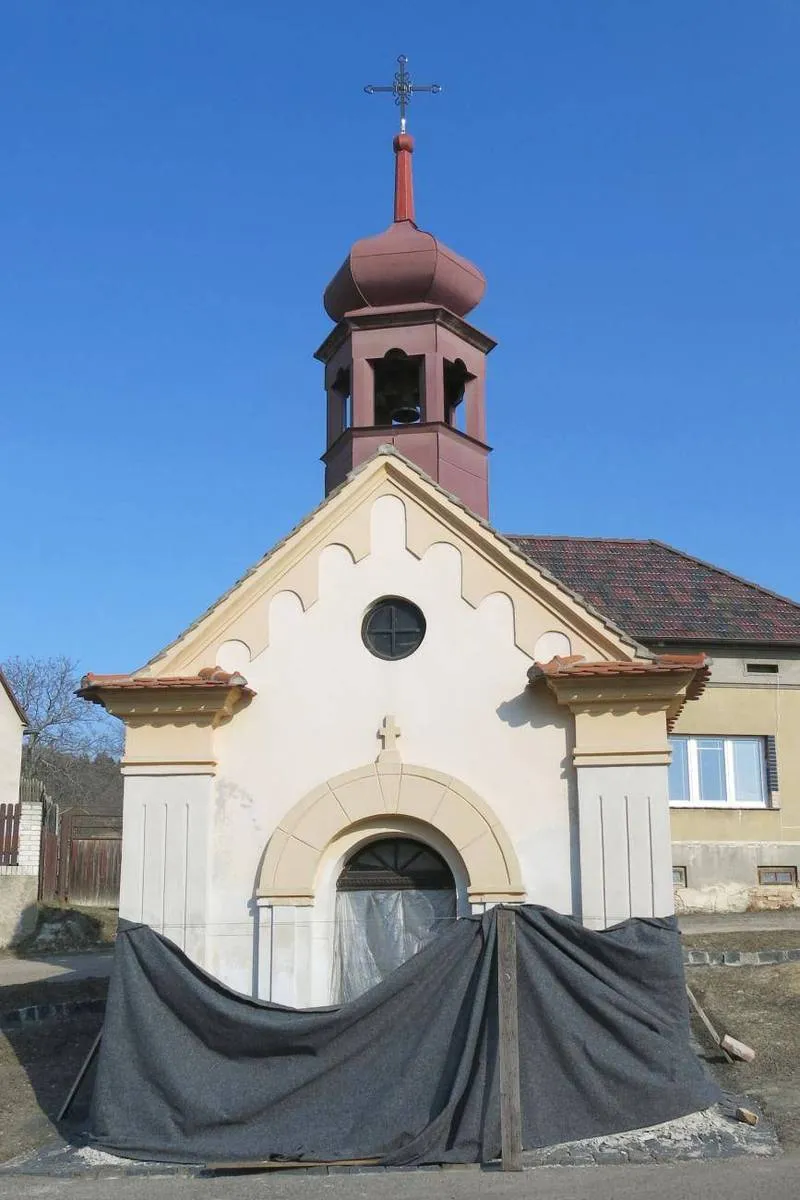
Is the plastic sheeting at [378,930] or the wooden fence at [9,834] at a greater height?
the wooden fence at [9,834]

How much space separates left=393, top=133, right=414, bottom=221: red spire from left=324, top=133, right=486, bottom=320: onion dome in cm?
106

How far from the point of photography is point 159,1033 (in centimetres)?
1138

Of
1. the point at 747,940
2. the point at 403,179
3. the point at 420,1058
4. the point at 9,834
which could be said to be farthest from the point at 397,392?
the point at 9,834

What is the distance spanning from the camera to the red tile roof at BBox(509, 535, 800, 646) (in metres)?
24.6

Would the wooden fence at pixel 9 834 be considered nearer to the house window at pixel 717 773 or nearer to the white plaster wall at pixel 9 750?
the white plaster wall at pixel 9 750

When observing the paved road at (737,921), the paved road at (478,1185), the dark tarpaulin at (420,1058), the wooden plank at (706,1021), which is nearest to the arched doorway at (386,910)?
the dark tarpaulin at (420,1058)

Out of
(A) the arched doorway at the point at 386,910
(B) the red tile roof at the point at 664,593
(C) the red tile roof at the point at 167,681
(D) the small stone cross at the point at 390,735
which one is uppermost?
(B) the red tile roof at the point at 664,593

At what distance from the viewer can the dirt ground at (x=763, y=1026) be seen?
11926 mm

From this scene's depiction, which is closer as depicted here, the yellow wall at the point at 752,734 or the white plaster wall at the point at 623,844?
the white plaster wall at the point at 623,844

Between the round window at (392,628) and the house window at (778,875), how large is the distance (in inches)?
531

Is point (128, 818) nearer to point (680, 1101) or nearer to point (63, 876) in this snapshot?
point (680, 1101)

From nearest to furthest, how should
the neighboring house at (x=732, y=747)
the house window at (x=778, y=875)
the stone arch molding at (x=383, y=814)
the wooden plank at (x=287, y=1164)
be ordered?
the wooden plank at (x=287, y=1164)
the stone arch molding at (x=383, y=814)
the neighboring house at (x=732, y=747)
the house window at (x=778, y=875)

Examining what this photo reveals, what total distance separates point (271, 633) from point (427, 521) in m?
2.00

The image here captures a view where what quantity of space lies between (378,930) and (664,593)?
14902 millimetres
